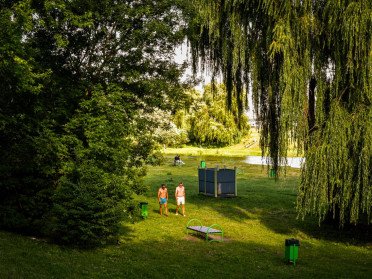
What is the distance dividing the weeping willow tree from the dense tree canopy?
3.49 metres

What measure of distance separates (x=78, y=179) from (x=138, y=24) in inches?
277

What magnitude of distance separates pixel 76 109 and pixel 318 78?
915 centimetres

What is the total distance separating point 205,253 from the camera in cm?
1602

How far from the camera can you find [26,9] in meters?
15.1

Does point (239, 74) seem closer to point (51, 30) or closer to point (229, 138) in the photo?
point (51, 30)

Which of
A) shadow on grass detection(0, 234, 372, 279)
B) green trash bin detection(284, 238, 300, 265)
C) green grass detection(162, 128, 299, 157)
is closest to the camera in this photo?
shadow on grass detection(0, 234, 372, 279)

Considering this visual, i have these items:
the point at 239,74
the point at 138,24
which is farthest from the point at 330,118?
the point at 138,24

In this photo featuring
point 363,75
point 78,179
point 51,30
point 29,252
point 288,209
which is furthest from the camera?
point 288,209

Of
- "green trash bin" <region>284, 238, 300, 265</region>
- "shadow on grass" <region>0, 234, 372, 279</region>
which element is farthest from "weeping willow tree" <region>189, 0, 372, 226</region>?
"shadow on grass" <region>0, 234, 372, 279</region>

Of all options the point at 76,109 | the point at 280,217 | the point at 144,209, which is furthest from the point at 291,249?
the point at 76,109

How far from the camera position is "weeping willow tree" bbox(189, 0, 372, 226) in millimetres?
14633

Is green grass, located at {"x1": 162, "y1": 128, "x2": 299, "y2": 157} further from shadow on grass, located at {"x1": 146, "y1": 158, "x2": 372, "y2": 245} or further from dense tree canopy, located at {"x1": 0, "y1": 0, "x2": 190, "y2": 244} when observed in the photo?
dense tree canopy, located at {"x1": 0, "y1": 0, "x2": 190, "y2": 244}

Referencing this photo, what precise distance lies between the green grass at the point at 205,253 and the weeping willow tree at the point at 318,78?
214cm

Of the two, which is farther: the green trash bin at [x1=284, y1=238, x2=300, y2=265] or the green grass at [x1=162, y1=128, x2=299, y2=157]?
the green grass at [x1=162, y1=128, x2=299, y2=157]
